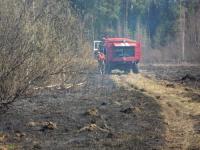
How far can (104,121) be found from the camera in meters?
14.7

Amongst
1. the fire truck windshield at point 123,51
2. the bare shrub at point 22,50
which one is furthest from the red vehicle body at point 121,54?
the bare shrub at point 22,50

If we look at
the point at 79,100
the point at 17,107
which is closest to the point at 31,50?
the point at 17,107

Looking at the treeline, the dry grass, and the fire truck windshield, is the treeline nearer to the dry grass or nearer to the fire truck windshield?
the fire truck windshield

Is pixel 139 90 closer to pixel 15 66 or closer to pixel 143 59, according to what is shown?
pixel 15 66

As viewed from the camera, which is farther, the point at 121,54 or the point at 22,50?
the point at 121,54

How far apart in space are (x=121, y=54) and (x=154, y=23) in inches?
1620

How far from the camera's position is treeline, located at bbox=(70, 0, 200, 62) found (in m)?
64.6

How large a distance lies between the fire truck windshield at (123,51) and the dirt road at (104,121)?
13372 mm

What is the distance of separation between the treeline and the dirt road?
38713mm

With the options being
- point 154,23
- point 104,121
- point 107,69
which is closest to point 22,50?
point 104,121

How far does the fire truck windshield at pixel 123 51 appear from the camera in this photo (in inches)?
1421

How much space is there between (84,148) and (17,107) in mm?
6901

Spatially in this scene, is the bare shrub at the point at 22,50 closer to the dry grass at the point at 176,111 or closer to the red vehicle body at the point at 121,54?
the dry grass at the point at 176,111

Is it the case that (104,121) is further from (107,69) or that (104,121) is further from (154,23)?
(154,23)
